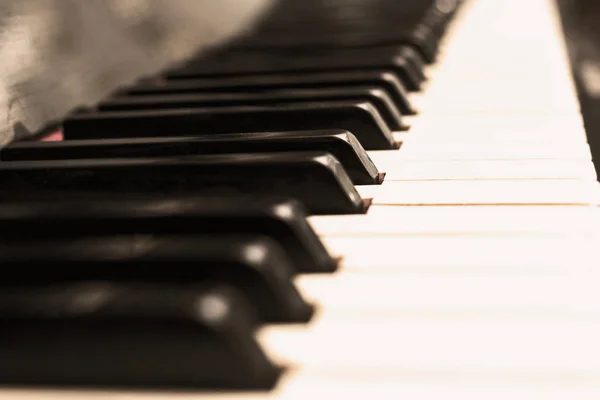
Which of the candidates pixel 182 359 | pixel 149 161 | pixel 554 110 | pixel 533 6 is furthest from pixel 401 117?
pixel 533 6

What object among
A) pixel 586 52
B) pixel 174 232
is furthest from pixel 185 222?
pixel 586 52

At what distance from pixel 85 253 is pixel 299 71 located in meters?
0.79

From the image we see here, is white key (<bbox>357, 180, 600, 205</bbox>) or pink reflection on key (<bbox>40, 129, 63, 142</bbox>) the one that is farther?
pink reflection on key (<bbox>40, 129, 63, 142</bbox>)

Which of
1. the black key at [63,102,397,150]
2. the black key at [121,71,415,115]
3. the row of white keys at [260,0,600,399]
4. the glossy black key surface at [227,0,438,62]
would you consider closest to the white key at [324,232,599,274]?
the row of white keys at [260,0,600,399]

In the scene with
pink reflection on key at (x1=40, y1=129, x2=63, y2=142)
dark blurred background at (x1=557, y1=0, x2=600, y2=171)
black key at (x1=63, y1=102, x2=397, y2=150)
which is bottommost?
dark blurred background at (x1=557, y1=0, x2=600, y2=171)

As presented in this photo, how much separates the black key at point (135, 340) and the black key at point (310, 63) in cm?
85

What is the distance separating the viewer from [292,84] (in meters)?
1.23

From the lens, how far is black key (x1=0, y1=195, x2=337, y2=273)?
66 cm

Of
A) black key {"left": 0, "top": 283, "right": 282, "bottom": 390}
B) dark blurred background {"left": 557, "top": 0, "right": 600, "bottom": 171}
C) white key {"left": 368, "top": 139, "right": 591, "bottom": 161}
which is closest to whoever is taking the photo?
black key {"left": 0, "top": 283, "right": 282, "bottom": 390}

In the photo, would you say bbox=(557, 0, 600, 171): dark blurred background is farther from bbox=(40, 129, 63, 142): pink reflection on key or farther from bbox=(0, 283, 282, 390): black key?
bbox=(0, 283, 282, 390): black key

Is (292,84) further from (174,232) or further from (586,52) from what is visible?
(586,52)

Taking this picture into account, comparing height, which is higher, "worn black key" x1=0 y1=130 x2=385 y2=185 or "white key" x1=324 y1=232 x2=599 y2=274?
"worn black key" x1=0 y1=130 x2=385 y2=185

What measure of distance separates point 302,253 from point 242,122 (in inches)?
16.0

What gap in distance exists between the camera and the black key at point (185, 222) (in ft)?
2.16
